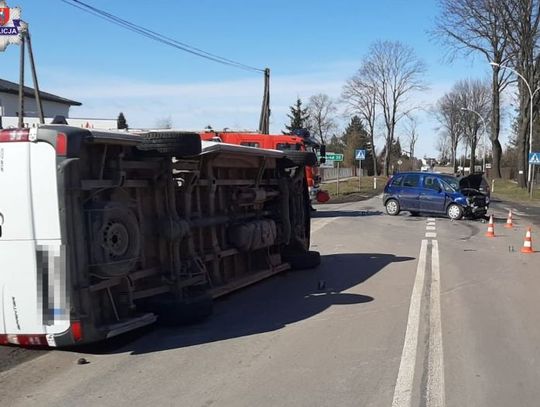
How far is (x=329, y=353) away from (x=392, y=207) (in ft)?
68.5

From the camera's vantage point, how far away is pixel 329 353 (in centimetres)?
614

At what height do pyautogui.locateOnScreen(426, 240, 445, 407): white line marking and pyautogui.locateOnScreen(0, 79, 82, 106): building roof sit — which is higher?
pyautogui.locateOnScreen(0, 79, 82, 106): building roof

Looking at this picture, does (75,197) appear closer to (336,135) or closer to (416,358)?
(416,358)

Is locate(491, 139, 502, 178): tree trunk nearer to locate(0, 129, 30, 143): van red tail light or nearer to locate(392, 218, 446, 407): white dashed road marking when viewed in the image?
locate(392, 218, 446, 407): white dashed road marking

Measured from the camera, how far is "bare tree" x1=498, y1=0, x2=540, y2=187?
48.5 metres

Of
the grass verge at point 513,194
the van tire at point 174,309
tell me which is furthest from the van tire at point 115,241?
the grass verge at point 513,194

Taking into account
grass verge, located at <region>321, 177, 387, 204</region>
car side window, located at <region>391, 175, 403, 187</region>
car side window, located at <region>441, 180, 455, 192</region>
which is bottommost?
grass verge, located at <region>321, 177, 387, 204</region>

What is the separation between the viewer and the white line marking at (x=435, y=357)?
16.0 ft

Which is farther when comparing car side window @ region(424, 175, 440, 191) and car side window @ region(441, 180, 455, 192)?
car side window @ region(424, 175, 440, 191)

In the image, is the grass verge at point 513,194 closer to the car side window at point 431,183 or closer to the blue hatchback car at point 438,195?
the blue hatchback car at point 438,195

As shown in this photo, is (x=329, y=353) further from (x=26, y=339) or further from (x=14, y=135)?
(x=14, y=135)

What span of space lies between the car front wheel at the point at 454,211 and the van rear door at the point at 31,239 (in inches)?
804

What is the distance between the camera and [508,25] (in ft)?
164

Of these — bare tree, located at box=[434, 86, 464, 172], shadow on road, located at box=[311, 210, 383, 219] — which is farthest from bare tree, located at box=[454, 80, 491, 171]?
shadow on road, located at box=[311, 210, 383, 219]
